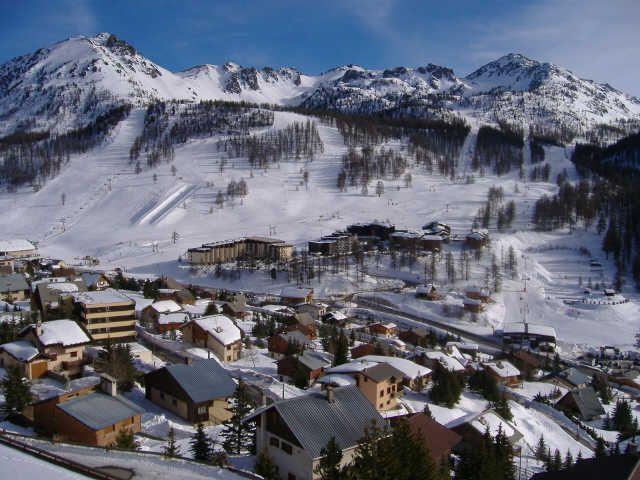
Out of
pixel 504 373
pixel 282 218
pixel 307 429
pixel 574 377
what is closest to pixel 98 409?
pixel 307 429

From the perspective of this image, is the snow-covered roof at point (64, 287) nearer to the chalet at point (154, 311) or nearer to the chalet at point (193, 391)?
the chalet at point (154, 311)

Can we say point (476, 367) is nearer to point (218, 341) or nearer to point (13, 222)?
point (218, 341)

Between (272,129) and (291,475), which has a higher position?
(272,129)

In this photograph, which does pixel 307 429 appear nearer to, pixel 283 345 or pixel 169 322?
pixel 283 345

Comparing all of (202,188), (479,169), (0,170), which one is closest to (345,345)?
(202,188)

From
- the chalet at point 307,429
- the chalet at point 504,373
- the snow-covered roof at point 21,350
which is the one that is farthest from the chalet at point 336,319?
the chalet at point 307,429

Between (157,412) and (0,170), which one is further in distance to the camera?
(0,170)
